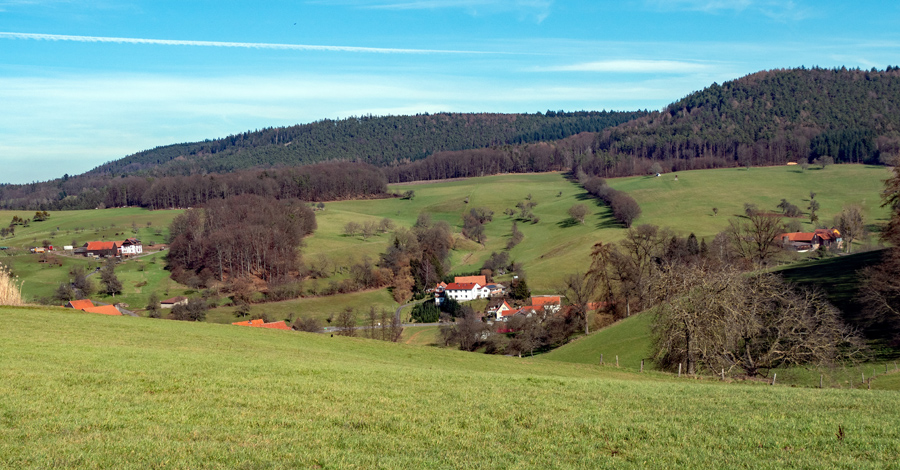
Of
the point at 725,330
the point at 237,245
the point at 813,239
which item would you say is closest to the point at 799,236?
the point at 813,239

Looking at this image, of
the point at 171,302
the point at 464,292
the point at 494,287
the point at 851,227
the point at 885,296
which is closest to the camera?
the point at 885,296

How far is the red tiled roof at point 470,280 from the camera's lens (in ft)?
334

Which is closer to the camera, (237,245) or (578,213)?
(237,245)

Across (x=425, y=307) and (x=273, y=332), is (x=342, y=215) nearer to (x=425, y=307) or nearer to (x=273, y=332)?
(x=425, y=307)

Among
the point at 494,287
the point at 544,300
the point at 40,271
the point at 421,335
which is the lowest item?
the point at 421,335

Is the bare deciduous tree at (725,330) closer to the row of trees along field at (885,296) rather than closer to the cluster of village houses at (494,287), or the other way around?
the row of trees along field at (885,296)

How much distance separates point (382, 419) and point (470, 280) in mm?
89140

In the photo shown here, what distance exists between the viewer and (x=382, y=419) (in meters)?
13.6

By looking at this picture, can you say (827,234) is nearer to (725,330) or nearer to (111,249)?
(725,330)

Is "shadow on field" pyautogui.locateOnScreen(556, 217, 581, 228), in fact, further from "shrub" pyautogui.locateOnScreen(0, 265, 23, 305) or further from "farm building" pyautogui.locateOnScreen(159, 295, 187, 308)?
"shrub" pyautogui.locateOnScreen(0, 265, 23, 305)

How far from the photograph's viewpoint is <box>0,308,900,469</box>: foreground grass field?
10.6 m

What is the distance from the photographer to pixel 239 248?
366 ft

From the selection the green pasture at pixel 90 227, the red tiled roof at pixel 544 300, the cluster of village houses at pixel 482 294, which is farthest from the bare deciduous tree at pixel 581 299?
the green pasture at pixel 90 227

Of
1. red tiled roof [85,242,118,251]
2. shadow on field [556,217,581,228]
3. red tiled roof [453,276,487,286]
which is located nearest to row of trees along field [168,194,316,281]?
red tiled roof [85,242,118,251]
